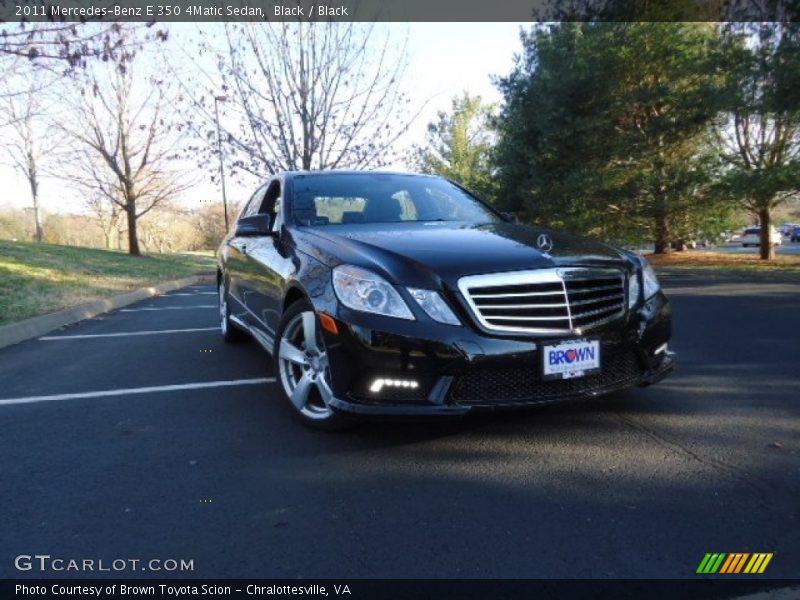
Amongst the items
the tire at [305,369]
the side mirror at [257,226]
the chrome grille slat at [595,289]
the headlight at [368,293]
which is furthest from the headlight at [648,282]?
the side mirror at [257,226]

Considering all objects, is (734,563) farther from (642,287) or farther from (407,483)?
(642,287)

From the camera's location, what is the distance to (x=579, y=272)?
3.03 meters

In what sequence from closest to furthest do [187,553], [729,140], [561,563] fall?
1. [561,563]
2. [187,553]
3. [729,140]

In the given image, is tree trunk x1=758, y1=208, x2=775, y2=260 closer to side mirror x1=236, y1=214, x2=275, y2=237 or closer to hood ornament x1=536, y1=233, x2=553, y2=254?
hood ornament x1=536, y1=233, x2=553, y2=254

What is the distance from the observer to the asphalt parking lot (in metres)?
2.10

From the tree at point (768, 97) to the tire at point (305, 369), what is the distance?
14.7m

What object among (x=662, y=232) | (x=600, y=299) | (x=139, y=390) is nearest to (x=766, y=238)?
(x=662, y=232)

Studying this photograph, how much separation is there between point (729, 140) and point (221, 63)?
1735cm

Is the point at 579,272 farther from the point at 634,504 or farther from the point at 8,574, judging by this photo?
the point at 8,574

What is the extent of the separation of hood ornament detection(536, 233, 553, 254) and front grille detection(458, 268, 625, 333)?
9.1 inches

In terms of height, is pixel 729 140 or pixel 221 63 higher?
pixel 221 63

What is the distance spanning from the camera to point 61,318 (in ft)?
26.6

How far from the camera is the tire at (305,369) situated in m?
3.12

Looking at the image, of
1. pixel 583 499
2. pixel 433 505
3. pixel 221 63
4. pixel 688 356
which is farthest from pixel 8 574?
pixel 221 63
